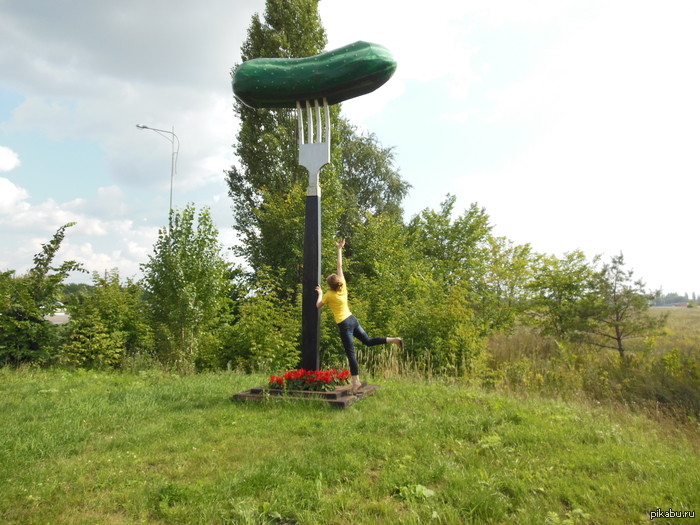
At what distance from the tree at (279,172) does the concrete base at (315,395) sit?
10.5 m

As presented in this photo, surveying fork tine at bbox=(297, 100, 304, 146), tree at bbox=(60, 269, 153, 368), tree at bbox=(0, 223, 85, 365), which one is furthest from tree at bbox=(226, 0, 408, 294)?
fork tine at bbox=(297, 100, 304, 146)

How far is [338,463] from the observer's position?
3748mm

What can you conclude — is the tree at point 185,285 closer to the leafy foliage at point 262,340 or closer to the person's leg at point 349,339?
the leafy foliage at point 262,340

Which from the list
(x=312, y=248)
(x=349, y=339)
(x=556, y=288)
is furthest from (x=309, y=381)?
(x=556, y=288)

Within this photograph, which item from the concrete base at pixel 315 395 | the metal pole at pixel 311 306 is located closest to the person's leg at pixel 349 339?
the concrete base at pixel 315 395

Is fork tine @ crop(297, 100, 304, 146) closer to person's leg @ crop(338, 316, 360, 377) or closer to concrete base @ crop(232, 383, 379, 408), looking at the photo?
person's leg @ crop(338, 316, 360, 377)

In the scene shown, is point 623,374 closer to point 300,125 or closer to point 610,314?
point 610,314

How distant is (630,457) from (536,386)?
237 inches

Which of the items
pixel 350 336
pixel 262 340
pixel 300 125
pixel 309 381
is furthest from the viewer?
pixel 262 340

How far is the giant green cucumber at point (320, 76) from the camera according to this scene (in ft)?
22.2

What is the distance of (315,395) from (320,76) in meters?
4.96

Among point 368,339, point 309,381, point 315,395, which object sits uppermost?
point 368,339

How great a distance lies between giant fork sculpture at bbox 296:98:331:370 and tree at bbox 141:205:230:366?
4757mm

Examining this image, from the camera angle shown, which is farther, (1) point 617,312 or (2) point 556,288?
(2) point 556,288
